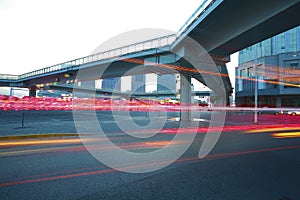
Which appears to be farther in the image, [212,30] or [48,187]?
[212,30]

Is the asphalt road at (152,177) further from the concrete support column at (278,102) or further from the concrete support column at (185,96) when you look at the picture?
the concrete support column at (278,102)

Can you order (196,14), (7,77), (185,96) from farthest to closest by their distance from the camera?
(7,77), (185,96), (196,14)

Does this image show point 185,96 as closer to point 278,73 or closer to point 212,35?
point 212,35

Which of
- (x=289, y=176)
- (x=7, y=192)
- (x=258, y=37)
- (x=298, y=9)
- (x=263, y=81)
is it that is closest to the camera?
(x=7, y=192)

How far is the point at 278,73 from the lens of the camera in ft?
178

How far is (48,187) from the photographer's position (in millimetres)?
3490

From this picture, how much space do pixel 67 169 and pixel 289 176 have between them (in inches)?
206

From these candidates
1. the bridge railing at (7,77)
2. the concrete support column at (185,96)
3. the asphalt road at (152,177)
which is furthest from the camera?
the bridge railing at (7,77)

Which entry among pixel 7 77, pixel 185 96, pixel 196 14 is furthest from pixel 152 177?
pixel 7 77

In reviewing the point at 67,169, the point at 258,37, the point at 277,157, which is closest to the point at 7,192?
the point at 67,169

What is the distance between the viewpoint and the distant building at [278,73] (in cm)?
5156

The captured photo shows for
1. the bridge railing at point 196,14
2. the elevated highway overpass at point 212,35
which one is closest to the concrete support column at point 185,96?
the elevated highway overpass at point 212,35

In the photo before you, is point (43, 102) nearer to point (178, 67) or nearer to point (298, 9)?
point (178, 67)

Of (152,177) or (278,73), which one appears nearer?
(152,177)
